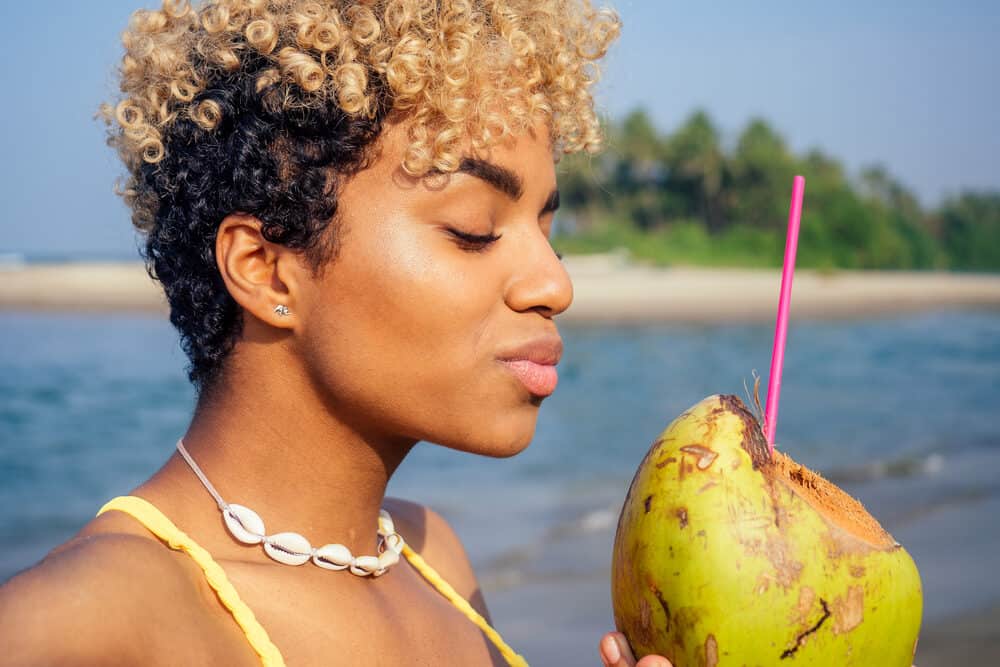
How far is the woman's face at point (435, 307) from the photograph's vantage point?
1463mm

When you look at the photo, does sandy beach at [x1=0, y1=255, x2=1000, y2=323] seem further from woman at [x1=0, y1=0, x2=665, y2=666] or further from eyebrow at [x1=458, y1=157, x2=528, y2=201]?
eyebrow at [x1=458, y1=157, x2=528, y2=201]

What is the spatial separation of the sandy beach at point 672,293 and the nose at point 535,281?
2140 cm

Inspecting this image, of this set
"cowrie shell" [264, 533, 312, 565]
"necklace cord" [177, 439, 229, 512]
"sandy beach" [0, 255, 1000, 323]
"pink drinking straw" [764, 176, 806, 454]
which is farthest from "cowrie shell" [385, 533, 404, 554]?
"sandy beach" [0, 255, 1000, 323]

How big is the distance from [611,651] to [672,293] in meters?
26.2

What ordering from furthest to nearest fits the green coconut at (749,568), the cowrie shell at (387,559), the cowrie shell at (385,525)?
the cowrie shell at (385,525), the cowrie shell at (387,559), the green coconut at (749,568)

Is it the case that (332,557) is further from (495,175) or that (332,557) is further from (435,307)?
(495,175)

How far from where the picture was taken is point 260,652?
1350mm

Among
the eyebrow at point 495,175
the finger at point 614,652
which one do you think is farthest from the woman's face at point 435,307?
the finger at point 614,652

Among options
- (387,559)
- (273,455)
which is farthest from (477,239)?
(387,559)

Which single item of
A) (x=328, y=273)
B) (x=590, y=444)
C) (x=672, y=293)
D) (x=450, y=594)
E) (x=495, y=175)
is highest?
(x=495, y=175)

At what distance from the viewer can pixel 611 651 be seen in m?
1.43

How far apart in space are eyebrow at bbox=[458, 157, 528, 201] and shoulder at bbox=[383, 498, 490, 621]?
29.6 inches

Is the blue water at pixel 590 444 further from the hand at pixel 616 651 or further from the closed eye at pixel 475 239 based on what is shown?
the closed eye at pixel 475 239

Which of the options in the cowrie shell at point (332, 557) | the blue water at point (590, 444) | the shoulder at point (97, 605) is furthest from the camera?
the blue water at point (590, 444)
